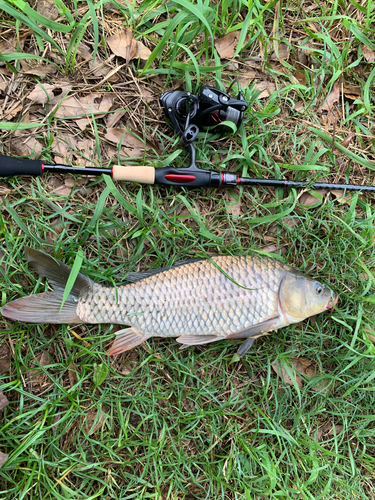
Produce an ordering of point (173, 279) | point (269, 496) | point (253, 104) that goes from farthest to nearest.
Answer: point (253, 104) < point (269, 496) < point (173, 279)

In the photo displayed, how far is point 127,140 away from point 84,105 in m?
0.38

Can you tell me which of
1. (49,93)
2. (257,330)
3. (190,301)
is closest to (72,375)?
(190,301)

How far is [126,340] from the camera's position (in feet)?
7.27

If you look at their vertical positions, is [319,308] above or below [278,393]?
above

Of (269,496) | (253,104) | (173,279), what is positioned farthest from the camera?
(253,104)

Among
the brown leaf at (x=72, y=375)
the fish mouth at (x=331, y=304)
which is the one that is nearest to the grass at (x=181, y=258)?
the brown leaf at (x=72, y=375)

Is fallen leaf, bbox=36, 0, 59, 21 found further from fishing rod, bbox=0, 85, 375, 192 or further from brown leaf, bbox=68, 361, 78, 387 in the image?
brown leaf, bbox=68, 361, 78, 387

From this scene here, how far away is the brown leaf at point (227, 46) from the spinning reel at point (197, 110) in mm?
472

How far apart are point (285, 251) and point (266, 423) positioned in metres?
1.23

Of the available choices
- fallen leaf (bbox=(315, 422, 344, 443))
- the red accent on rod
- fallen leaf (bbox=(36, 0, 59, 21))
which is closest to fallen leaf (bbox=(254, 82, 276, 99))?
the red accent on rod

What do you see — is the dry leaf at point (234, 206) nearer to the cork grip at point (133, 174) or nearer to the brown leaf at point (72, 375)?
the cork grip at point (133, 174)

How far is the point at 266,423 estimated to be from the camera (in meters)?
2.37

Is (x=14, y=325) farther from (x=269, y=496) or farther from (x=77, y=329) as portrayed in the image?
(x=269, y=496)

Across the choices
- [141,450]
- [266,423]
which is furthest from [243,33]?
[141,450]
